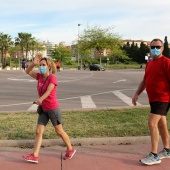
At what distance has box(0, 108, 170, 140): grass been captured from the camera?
20.3ft

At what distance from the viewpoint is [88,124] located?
705cm

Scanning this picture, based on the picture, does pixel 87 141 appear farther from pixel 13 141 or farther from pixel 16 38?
pixel 16 38

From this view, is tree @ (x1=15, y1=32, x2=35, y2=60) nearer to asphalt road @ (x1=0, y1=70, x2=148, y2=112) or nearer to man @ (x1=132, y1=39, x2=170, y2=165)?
asphalt road @ (x1=0, y1=70, x2=148, y2=112)

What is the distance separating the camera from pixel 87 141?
5.75 m

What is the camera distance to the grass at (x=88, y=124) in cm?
618

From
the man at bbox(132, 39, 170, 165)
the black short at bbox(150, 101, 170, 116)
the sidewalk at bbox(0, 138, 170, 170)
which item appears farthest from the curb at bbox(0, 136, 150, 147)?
the black short at bbox(150, 101, 170, 116)

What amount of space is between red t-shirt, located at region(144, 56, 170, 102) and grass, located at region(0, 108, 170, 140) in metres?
1.76

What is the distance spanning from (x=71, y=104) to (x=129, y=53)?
96.6 metres

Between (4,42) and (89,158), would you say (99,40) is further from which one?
(89,158)

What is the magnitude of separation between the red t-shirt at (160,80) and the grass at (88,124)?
176 centimetres

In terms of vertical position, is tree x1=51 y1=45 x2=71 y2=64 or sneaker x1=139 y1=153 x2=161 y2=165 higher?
tree x1=51 y1=45 x2=71 y2=64

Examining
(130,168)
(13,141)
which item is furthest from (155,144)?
(13,141)

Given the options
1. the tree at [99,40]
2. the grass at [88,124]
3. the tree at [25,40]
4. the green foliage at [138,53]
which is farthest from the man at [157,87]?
the green foliage at [138,53]

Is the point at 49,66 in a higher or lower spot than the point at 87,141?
higher
